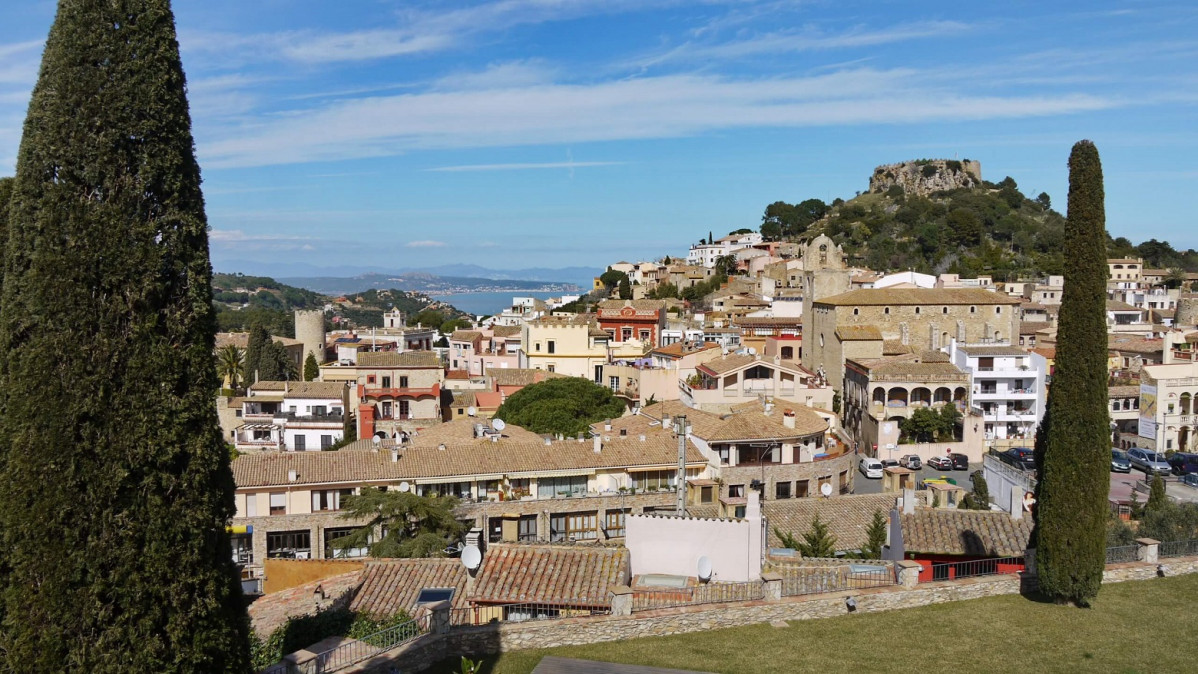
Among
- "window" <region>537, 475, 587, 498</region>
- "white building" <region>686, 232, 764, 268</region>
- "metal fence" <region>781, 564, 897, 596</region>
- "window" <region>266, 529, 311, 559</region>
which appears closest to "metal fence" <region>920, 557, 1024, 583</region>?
"metal fence" <region>781, 564, 897, 596</region>

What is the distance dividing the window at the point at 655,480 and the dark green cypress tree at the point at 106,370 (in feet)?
70.1

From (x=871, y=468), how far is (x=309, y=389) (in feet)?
83.7

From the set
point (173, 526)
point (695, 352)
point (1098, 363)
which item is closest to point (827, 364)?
point (695, 352)

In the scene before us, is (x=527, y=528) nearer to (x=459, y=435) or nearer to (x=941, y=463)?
(x=459, y=435)

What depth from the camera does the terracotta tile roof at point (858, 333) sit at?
48.1 metres

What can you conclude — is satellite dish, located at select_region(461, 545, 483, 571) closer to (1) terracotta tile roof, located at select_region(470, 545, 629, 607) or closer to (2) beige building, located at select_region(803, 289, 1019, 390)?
(1) terracotta tile roof, located at select_region(470, 545, 629, 607)

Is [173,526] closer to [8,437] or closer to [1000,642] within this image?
[8,437]

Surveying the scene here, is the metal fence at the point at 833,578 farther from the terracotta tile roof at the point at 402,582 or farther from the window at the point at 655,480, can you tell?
the window at the point at 655,480

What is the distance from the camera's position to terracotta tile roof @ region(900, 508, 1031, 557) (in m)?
17.0

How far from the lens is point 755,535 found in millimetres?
13883

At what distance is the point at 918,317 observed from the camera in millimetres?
53469

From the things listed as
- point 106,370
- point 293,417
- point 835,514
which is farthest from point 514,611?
point 293,417

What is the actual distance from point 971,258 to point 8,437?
101656 millimetres

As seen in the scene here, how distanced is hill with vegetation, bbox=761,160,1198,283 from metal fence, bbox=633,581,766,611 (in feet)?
279
